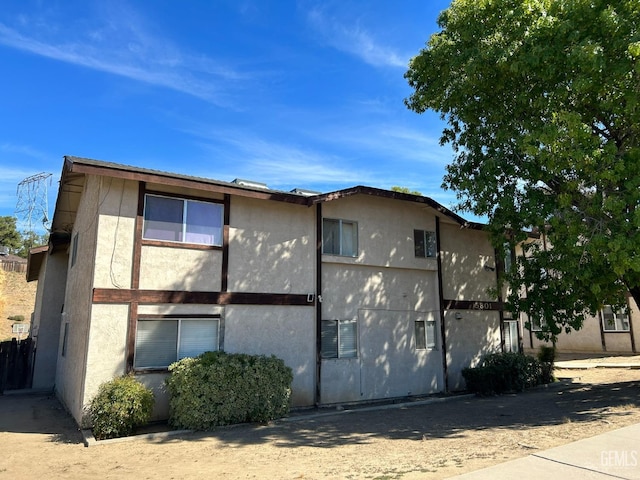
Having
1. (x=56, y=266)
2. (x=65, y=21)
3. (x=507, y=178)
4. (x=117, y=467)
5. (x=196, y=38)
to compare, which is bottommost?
(x=117, y=467)

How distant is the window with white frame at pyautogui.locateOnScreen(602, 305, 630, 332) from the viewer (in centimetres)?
2750

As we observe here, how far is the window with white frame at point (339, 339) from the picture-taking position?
13.3 metres

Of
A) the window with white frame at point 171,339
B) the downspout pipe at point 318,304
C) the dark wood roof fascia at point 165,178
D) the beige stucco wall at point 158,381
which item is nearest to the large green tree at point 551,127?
the downspout pipe at point 318,304

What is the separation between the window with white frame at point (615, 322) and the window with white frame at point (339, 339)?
21423 mm

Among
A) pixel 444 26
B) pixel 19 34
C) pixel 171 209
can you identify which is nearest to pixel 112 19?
pixel 19 34

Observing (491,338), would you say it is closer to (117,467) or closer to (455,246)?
(455,246)

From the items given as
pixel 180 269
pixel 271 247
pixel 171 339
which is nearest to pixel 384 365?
pixel 271 247

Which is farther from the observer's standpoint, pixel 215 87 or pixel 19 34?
pixel 215 87

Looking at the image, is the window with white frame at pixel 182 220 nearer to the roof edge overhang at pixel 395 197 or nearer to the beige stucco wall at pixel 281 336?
the beige stucco wall at pixel 281 336

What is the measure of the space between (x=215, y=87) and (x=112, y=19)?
4.21m

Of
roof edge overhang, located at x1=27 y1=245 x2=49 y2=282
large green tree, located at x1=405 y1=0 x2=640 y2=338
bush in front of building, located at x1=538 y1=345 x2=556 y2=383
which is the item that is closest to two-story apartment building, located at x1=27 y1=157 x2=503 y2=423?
roof edge overhang, located at x1=27 y1=245 x2=49 y2=282

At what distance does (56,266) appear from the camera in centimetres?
1895

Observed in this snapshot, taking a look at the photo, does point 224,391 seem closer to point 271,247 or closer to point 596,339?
point 271,247

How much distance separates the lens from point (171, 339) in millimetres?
11039
